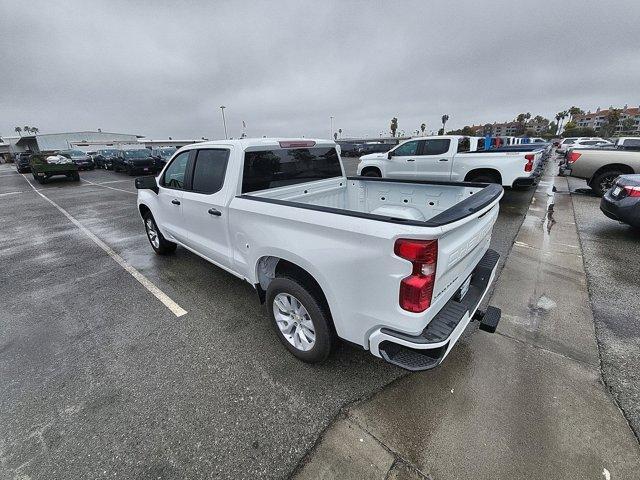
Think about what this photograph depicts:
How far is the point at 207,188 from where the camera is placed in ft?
11.0

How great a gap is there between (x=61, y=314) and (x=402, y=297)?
416 cm

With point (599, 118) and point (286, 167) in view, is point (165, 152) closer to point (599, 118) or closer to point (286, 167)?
point (286, 167)

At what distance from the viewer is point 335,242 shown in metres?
2.04

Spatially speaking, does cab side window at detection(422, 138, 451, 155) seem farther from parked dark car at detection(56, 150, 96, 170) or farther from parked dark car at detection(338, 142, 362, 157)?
parked dark car at detection(56, 150, 96, 170)

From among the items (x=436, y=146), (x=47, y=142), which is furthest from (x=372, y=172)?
(x=47, y=142)

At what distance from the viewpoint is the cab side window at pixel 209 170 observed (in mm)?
3195

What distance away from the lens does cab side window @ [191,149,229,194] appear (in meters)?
3.19

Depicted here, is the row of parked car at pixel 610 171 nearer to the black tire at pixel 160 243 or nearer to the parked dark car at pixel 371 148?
the black tire at pixel 160 243

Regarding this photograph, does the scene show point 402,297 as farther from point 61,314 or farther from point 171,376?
point 61,314

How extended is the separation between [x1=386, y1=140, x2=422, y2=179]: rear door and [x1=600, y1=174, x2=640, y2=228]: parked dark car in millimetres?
4776

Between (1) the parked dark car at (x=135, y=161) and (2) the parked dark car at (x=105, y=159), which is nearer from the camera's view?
(1) the parked dark car at (x=135, y=161)

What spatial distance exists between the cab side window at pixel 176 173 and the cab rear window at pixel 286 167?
4.25ft

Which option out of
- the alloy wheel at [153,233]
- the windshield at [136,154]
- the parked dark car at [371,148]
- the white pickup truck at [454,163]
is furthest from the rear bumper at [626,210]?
the parked dark car at [371,148]

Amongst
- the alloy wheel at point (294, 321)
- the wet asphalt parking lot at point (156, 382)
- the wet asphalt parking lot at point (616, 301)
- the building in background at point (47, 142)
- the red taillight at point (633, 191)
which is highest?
the building in background at point (47, 142)
